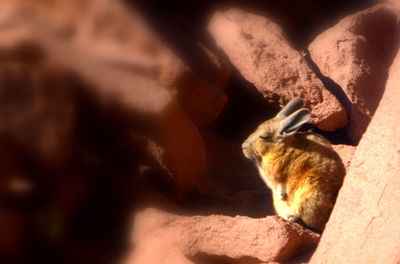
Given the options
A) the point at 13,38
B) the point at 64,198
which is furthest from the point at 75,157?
the point at 13,38

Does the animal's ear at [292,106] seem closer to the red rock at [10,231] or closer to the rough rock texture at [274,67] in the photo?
the rough rock texture at [274,67]

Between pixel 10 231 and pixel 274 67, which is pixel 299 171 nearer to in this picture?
pixel 274 67

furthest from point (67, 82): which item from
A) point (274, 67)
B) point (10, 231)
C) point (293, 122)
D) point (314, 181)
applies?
point (274, 67)

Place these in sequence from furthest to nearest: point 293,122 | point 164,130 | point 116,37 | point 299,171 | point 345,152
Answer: point 345,152 → point 293,122 → point 299,171 → point 164,130 → point 116,37

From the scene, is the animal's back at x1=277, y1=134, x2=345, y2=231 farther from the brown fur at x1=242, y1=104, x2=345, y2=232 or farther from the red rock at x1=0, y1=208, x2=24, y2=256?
the red rock at x1=0, y1=208, x2=24, y2=256

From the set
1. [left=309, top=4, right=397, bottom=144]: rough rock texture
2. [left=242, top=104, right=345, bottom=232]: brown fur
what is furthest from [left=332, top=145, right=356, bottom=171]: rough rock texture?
[left=242, top=104, right=345, bottom=232]: brown fur

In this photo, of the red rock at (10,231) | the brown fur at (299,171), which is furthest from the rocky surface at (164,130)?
the brown fur at (299,171)

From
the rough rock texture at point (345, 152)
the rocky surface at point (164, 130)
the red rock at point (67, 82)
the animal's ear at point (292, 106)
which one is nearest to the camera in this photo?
the rocky surface at point (164, 130)
